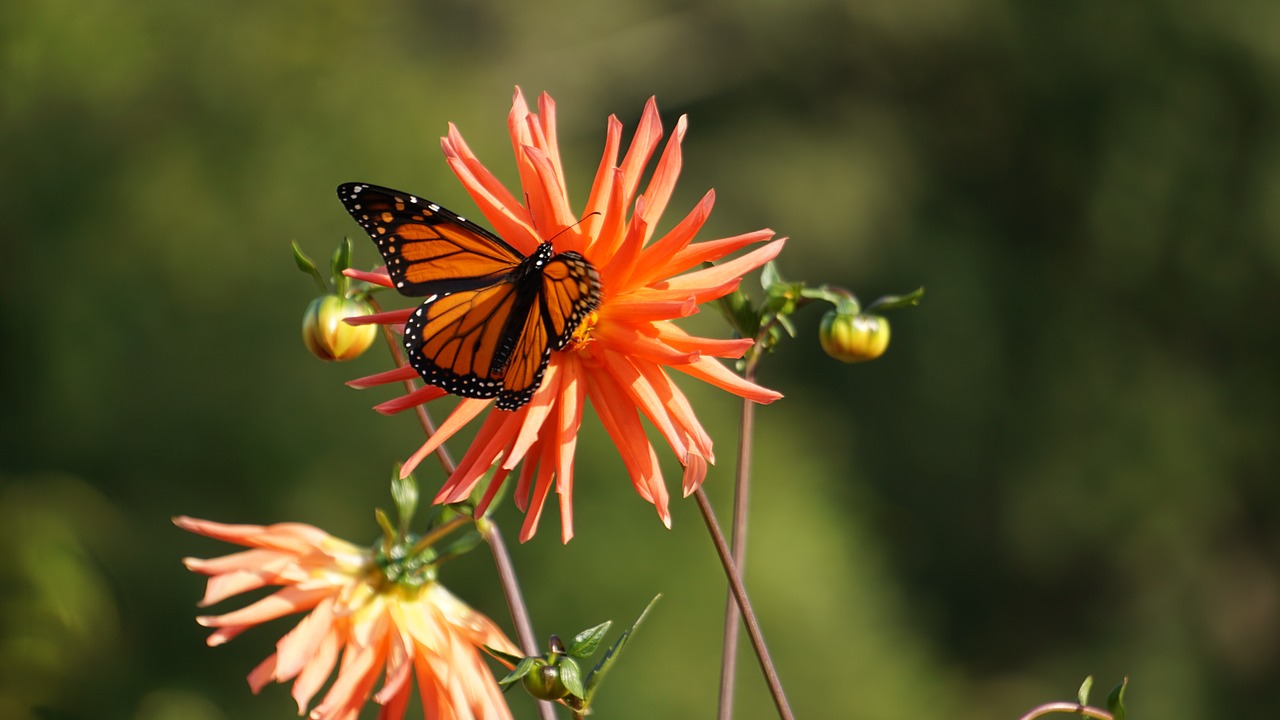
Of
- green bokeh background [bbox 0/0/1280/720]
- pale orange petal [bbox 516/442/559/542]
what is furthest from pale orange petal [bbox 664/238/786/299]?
green bokeh background [bbox 0/0/1280/720]

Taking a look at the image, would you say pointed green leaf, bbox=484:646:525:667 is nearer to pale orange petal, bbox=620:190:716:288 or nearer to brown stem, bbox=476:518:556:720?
brown stem, bbox=476:518:556:720

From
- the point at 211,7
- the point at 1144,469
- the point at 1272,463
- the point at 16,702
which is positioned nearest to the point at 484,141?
the point at 211,7

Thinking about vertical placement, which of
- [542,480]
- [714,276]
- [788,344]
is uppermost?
[714,276]

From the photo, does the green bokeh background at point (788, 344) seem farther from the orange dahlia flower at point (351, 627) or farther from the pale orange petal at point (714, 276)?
the pale orange petal at point (714, 276)

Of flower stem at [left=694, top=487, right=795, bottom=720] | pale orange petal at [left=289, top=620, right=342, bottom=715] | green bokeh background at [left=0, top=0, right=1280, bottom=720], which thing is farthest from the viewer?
green bokeh background at [left=0, top=0, right=1280, bottom=720]

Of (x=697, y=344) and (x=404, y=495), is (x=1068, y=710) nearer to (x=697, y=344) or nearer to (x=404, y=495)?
(x=697, y=344)

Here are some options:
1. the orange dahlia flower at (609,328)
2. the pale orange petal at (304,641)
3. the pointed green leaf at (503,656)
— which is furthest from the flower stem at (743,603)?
the pale orange petal at (304,641)

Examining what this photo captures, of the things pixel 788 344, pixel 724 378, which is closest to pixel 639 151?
pixel 724 378

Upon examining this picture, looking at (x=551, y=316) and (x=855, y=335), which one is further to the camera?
(x=855, y=335)
